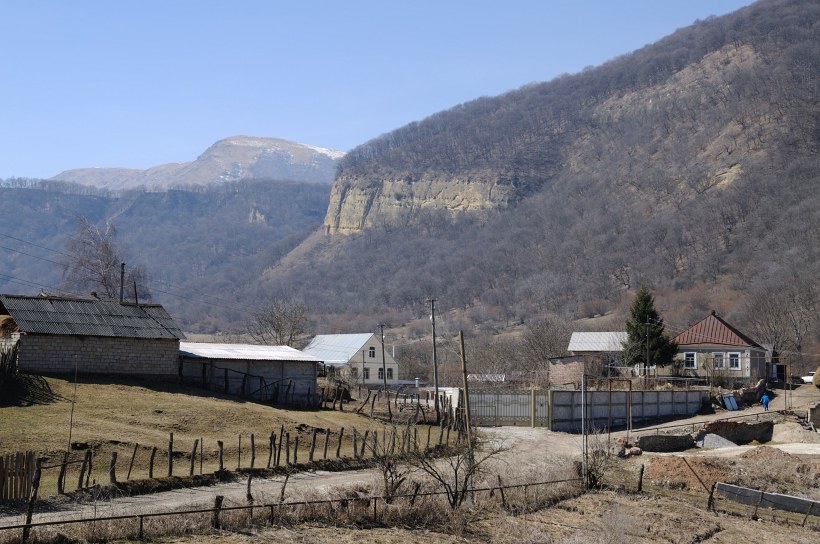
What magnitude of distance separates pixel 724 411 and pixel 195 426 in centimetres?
3450

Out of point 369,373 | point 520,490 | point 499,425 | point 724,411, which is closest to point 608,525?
point 520,490

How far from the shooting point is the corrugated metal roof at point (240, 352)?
51625 mm

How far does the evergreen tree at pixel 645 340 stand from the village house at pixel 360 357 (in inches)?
945

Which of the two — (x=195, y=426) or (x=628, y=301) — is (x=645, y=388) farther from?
(x=628, y=301)

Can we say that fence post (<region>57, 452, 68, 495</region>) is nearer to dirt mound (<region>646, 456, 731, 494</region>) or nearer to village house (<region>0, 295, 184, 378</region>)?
village house (<region>0, 295, 184, 378</region>)

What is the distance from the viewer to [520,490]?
108 feet

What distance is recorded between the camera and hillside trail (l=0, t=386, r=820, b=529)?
25.6 m

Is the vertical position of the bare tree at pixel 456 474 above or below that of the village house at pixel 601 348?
below

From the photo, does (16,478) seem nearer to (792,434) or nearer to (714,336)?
(792,434)

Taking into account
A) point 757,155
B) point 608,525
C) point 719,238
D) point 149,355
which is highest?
point 757,155

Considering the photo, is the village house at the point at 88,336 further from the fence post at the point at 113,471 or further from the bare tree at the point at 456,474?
the bare tree at the point at 456,474

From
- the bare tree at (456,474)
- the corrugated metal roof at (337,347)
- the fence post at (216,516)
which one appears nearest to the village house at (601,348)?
the corrugated metal roof at (337,347)

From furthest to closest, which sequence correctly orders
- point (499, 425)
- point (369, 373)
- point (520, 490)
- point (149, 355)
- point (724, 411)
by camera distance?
point (369, 373) < point (724, 411) < point (499, 425) < point (149, 355) < point (520, 490)

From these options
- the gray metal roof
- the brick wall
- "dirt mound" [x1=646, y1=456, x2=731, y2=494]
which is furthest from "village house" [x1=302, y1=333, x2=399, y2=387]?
"dirt mound" [x1=646, y1=456, x2=731, y2=494]
